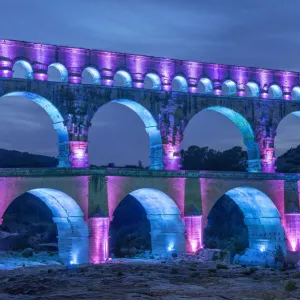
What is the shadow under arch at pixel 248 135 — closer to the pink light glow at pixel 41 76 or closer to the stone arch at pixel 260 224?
the stone arch at pixel 260 224

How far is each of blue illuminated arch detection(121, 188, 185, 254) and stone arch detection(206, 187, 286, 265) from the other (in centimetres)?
518

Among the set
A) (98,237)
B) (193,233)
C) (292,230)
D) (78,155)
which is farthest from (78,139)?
(292,230)

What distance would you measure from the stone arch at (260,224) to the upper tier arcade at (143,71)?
771cm

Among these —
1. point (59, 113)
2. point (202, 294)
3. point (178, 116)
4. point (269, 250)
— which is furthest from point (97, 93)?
point (202, 294)

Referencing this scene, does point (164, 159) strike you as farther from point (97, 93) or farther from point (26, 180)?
point (26, 180)

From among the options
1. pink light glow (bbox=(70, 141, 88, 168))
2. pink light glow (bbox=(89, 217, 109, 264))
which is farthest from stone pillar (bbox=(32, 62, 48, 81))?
pink light glow (bbox=(89, 217, 109, 264))

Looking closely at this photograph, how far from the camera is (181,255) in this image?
43.2 meters

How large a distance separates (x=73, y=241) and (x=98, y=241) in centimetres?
161

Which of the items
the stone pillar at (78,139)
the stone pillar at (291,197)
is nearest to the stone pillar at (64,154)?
the stone pillar at (78,139)

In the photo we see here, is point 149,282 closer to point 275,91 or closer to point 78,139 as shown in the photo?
point 78,139

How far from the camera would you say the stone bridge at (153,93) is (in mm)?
42531

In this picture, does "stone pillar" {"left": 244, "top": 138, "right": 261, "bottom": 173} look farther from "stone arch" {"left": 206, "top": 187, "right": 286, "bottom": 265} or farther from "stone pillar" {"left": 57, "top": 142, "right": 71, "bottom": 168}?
"stone pillar" {"left": 57, "top": 142, "right": 71, "bottom": 168}

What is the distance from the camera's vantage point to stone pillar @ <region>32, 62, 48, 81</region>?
42438 mm

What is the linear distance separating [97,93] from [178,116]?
20.4 feet
